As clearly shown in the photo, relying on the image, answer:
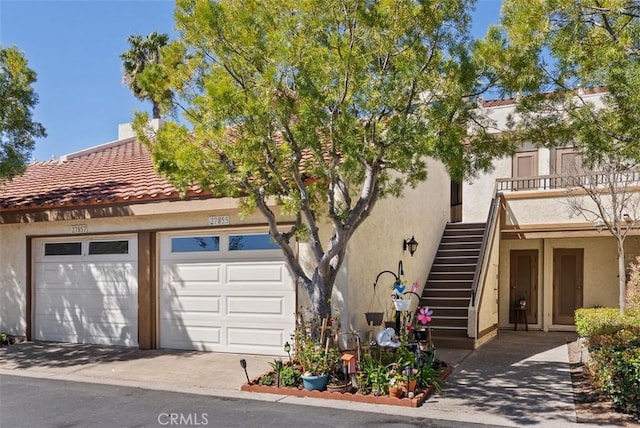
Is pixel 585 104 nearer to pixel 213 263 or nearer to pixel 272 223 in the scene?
pixel 272 223

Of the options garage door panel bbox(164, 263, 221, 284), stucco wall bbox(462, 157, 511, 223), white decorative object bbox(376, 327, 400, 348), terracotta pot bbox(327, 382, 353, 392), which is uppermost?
stucco wall bbox(462, 157, 511, 223)

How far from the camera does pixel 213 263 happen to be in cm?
1069

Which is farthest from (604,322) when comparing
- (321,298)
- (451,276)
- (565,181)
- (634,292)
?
(321,298)

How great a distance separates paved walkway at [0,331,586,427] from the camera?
22.3 ft

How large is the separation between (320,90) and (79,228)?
7.47 metres

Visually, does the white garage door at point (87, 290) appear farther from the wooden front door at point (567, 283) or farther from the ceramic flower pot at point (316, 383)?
the wooden front door at point (567, 283)

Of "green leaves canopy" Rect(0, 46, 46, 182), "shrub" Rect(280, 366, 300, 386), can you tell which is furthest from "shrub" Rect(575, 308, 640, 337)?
"green leaves canopy" Rect(0, 46, 46, 182)

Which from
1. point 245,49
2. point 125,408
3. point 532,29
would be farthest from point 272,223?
point 532,29

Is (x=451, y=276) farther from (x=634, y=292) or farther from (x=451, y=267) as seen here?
(x=634, y=292)

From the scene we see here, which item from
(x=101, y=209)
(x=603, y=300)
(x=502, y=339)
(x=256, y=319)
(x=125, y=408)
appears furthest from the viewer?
(x=603, y=300)

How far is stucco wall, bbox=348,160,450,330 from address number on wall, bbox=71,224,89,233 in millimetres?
5926

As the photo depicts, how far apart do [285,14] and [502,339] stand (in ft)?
30.8

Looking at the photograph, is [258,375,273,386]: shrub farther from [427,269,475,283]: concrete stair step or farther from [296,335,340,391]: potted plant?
[427,269,475,283]: concrete stair step

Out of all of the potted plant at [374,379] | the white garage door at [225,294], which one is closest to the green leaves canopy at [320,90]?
the potted plant at [374,379]
